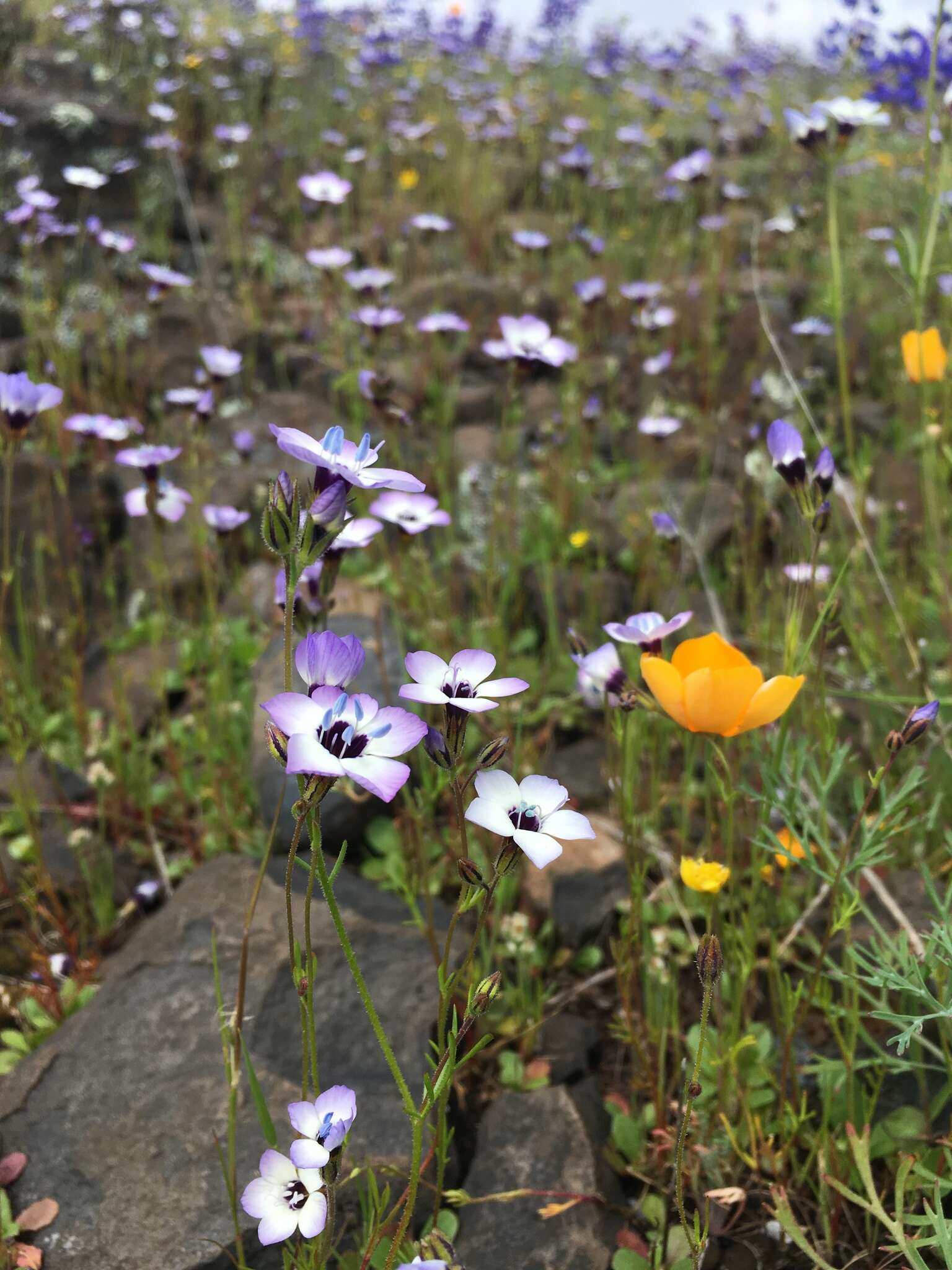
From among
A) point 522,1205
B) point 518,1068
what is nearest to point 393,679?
point 518,1068

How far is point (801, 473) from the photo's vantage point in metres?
1.47

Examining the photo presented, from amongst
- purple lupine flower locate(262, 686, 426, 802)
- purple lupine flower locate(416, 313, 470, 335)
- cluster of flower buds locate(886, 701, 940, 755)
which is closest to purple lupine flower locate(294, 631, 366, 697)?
purple lupine flower locate(262, 686, 426, 802)

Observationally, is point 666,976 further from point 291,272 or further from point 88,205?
point 88,205

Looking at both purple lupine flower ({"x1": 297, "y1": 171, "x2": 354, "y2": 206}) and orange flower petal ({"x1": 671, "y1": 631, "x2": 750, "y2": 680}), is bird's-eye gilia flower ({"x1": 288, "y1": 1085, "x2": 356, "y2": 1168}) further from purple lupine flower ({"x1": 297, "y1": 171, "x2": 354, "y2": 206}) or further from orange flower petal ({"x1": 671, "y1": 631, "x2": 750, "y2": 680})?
purple lupine flower ({"x1": 297, "y1": 171, "x2": 354, "y2": 206})

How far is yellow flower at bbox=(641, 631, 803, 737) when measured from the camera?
125 cm

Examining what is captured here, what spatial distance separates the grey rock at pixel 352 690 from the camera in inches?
87.0

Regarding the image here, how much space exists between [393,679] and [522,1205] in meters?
1.27

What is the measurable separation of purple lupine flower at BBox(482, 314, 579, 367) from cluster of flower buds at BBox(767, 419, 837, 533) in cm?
82

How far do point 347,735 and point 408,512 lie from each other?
116cm

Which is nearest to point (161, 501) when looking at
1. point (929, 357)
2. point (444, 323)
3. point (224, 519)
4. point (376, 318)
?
point (224, 519)

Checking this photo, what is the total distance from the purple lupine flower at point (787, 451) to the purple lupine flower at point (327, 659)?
2.50 ft

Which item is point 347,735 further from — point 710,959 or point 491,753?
point 710,959

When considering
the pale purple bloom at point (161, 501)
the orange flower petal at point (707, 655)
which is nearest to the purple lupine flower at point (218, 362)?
the pale purple bloom at point (161, 501)

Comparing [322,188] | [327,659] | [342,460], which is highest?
[342,460]
